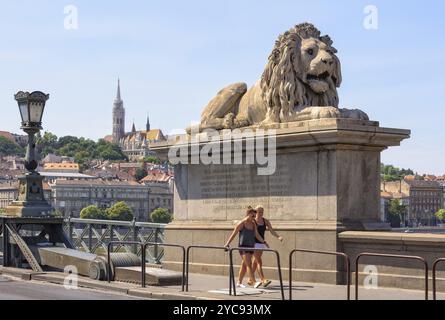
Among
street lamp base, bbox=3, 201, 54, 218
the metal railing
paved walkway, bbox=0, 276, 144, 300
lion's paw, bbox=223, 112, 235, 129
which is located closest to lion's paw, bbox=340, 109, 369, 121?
lion's paw, bbox=223, 112, 235, 129

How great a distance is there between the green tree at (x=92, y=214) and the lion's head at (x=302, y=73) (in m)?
169

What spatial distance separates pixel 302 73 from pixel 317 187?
248 centimetres

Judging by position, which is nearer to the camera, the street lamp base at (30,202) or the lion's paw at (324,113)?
the lion's paw at (324,113)

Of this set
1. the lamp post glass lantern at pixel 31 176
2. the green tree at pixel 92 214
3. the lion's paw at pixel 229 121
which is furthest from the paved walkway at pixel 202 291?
the green tree at pixel 92 214

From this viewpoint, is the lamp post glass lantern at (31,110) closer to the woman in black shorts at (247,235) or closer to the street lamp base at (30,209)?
→ the street lamp base at (30,209)

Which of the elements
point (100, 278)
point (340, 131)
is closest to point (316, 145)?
point (340, 131)

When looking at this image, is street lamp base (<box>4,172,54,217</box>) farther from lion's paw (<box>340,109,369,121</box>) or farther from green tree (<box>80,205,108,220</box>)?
green tree (<box>80,205,108,220</box>)

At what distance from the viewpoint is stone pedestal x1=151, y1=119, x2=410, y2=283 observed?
18.3 meters

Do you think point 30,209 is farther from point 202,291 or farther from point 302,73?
point 302,73

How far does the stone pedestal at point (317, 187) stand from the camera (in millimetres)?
18297

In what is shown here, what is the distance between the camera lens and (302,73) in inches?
776

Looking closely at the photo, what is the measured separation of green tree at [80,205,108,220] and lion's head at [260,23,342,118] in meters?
169
